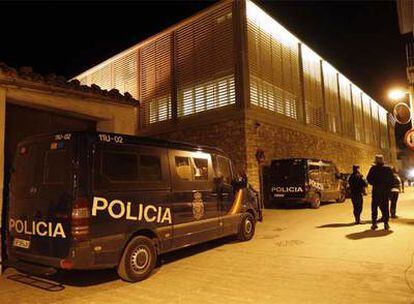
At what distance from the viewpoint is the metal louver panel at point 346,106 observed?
1136 inches

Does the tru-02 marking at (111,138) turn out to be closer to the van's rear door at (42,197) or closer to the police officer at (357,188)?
the van's rear door at (42,197)

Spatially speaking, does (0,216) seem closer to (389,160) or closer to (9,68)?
(9,68)

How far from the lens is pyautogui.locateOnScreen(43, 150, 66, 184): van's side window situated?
17.2 ft

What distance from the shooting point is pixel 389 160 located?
44.0 m

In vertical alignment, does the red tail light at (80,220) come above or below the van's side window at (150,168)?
below

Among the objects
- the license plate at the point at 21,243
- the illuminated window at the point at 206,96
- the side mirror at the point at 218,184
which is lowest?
the license plate at the point at 21,243

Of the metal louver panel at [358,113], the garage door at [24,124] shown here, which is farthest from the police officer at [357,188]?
the metal louver panel at [358,113]

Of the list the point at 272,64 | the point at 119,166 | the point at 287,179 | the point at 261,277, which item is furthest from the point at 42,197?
the point at 272,64

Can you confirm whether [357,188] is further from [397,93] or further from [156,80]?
[156,80]

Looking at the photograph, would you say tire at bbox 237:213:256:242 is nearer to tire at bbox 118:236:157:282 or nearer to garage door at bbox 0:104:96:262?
tire at bbox 118:236:157:282

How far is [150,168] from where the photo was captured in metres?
6.19

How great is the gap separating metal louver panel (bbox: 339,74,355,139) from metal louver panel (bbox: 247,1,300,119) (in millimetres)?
9149

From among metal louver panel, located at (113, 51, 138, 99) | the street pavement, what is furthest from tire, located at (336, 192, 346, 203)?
metal louver panel, located at (113, 51, 138, 99)

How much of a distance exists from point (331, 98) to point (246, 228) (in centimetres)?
2007
